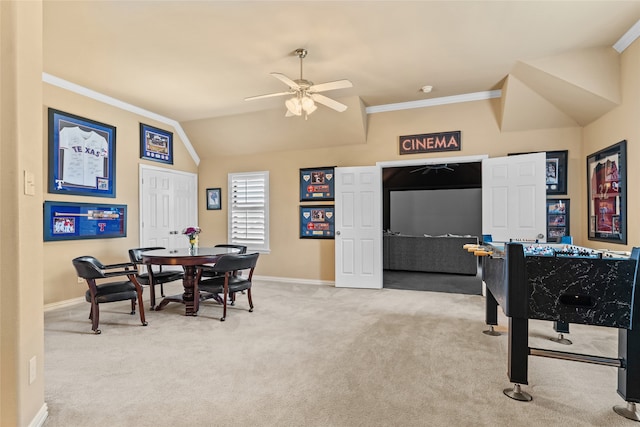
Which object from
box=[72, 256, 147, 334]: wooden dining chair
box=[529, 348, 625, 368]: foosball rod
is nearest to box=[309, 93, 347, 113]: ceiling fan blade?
box=[72, 256, 147, 334]: wooden dining chair

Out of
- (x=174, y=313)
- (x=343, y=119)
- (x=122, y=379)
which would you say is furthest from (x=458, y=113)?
(x=122, y=379)

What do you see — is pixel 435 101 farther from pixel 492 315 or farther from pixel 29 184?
pixel 29 184

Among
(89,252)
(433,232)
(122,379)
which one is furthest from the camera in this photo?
(433,232)

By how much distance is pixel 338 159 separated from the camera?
20.0 ft

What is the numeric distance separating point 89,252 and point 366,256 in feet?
14.1

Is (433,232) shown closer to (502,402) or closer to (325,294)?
(325,294)

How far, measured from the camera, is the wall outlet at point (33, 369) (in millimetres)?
1797

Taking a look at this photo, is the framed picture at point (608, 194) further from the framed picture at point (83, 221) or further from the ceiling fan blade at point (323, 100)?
the framed picture at point (83, 221)

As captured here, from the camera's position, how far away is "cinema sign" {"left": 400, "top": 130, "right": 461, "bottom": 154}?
17.5ft

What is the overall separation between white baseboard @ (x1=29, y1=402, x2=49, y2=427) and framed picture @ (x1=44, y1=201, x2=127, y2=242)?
309 centimetres

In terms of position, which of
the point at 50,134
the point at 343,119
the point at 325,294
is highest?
the point at 343,119

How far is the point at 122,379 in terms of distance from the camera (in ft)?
8.10

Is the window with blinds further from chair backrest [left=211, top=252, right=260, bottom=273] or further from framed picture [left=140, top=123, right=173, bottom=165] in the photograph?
chair backrest [left=211, top=252, right=260, bottom=273]

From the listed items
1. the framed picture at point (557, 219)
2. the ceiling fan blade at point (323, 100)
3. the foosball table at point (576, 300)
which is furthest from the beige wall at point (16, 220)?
the framed picture at point (557, 219)
